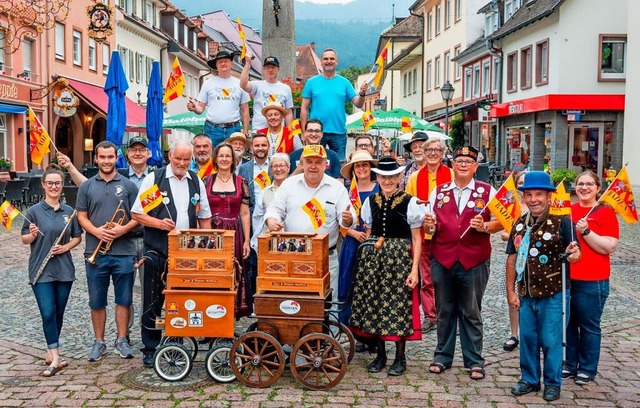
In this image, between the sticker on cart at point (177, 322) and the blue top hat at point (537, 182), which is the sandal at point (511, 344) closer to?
the blue top hat at point (537, 182)

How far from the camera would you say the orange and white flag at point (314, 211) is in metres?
6.13

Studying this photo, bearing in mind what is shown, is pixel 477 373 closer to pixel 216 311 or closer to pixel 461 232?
pixel 461 232

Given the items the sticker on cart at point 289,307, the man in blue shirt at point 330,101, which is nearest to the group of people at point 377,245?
the sticker on cart at point 289,307

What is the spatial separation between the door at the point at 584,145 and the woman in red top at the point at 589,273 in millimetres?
22935

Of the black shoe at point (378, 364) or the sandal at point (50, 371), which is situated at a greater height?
the black shoe at point (378, 364)

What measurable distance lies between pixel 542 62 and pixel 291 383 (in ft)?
83.9

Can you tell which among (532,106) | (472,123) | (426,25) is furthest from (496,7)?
(426,25)

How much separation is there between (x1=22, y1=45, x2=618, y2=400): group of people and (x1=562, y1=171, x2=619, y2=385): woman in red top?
0.01 meters

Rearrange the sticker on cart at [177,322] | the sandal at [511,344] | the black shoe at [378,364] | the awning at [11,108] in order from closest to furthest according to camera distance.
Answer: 1. the sticker on cart at [177,322]
2. the black shoe at [378,364]
3. the sandal at [511,344]
4. the awning at [11,108]

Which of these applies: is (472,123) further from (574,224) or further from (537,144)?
(574,224)

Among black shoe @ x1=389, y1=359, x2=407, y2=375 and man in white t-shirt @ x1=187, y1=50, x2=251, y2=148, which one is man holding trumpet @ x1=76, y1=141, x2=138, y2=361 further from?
man in white t-shirt @ x1=187, y1=50, x2=251, y2=148

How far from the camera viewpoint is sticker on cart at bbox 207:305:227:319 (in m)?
5.77

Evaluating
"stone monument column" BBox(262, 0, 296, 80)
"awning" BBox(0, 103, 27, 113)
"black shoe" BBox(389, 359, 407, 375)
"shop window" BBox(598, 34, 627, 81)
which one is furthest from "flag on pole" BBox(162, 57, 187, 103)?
"shop window" BBox(598, 34, 627, 81)

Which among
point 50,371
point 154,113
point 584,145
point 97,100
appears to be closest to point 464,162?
point 50,371
